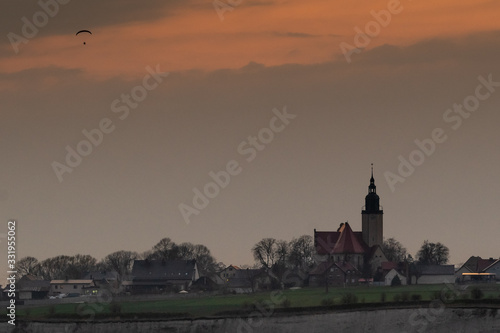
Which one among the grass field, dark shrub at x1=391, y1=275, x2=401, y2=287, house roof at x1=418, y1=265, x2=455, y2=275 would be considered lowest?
the grass field

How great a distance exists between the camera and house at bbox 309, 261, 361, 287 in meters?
183

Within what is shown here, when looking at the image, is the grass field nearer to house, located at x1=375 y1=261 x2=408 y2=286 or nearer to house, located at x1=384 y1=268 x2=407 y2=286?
house, located at x1=384 y1=268 x2=407 y2=286

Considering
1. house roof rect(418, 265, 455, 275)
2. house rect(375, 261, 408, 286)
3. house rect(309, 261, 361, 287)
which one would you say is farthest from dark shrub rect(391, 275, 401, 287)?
house roof rect(418, 265, 455, 275)

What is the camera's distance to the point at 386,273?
624ft

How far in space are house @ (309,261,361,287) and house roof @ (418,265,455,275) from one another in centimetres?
891

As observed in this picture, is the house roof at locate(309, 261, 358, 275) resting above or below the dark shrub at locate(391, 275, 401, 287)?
above

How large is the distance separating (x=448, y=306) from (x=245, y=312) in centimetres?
1781

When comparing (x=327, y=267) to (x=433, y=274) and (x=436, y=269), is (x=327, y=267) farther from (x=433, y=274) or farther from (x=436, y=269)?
(x=436, y=269)

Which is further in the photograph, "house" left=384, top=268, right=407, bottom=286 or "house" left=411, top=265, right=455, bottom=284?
"house" left=411, top=265, right=455, bottom=284

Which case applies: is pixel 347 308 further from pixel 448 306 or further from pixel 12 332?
pixel 12 332

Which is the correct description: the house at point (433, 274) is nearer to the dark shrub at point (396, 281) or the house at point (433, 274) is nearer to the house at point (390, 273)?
the house at point (390, 273)

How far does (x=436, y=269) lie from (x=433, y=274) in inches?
99.8

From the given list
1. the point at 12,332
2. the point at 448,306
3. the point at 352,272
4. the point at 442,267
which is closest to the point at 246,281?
the point at 352,272

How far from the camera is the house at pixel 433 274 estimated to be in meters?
187
